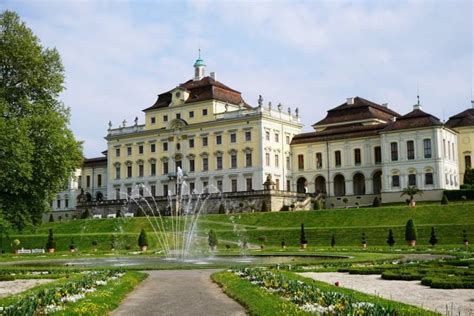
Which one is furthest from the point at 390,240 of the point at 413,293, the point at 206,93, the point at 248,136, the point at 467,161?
the point at 206,93

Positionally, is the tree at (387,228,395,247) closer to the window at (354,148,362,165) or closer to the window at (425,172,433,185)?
the window at (425,172,433,185)

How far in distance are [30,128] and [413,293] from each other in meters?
18.5

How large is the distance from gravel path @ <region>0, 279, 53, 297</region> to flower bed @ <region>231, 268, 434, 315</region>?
4.72m

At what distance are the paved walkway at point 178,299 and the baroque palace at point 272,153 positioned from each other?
124 feet

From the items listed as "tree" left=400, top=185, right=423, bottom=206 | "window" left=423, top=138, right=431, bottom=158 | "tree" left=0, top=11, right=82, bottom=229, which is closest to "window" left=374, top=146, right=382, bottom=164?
"window" left=423, top=138, right=431, bottom=158

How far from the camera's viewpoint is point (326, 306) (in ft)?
28.5

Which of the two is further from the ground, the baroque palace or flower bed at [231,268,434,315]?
the baroque palace

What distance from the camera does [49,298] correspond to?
31.4 feet

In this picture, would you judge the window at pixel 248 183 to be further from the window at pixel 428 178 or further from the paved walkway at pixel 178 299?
the paved walkway at pixel 178 299

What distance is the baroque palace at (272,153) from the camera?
2060 inches

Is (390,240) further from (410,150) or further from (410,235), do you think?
(410,150)

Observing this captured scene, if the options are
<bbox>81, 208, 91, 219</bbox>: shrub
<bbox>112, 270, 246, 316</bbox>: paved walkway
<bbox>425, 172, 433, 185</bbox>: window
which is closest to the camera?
<bbox>112, 270, 246, 316</bbox>: paved walkway

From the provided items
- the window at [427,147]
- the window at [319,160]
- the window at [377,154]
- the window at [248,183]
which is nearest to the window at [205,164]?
the window at [248,183]

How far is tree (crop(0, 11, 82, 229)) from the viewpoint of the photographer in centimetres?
2455
